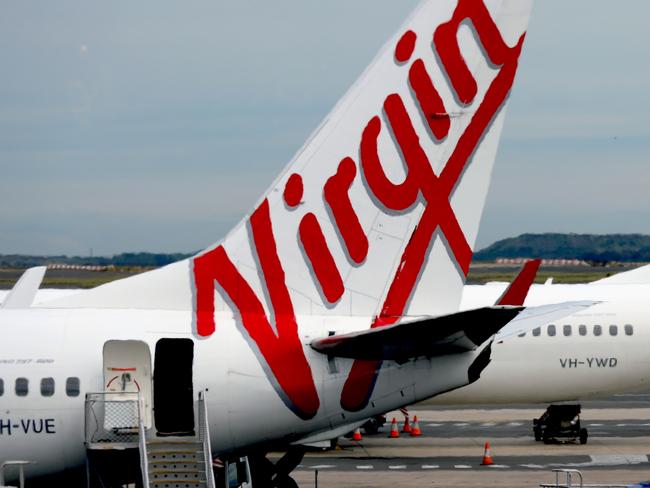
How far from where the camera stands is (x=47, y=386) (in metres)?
20.2

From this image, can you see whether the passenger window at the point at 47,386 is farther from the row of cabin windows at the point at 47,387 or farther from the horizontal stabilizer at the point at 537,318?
the horizontal stabilizer at the point at 537,318

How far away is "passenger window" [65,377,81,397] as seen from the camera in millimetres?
20219

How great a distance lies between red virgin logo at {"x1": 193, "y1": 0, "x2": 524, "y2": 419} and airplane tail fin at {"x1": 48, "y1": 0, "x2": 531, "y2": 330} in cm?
2

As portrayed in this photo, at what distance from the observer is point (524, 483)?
99.7ft

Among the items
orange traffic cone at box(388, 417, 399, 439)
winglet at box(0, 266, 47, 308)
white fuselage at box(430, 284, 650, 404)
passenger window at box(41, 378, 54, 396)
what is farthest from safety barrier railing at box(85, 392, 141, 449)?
orange traffic cone at box(388, 417, 399, 439)

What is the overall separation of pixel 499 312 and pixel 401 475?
15.1m

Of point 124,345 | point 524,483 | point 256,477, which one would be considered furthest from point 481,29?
point 524,483

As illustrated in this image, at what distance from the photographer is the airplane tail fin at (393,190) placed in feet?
68.0

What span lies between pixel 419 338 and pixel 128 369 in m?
4.57

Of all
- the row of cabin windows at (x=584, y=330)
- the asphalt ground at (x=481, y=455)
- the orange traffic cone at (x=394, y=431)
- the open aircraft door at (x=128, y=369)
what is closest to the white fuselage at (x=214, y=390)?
the open aircraft door at (x=128, y=369)

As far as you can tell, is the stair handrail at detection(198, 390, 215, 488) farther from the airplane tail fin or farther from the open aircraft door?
the airplane tail fin

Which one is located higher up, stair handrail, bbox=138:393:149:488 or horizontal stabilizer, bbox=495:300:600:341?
horizontal stabilizer, bbox=495:300:600:341

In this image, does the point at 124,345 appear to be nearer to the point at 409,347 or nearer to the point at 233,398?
the point at 233,398

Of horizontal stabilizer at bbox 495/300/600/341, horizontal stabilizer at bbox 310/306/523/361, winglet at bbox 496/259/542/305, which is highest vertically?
winglet at bbox 496/259/542/305
